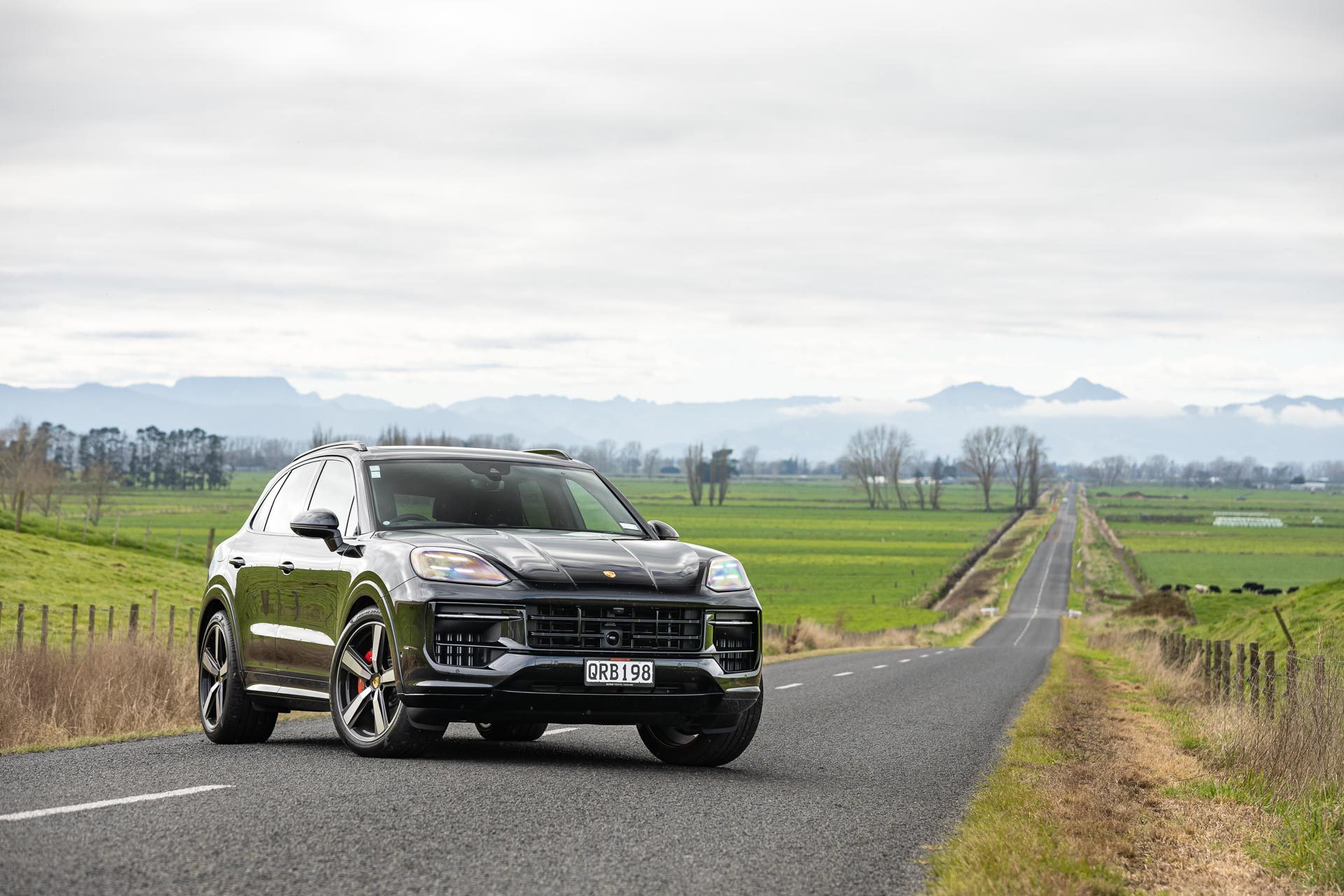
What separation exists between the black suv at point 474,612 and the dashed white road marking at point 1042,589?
5129 centimetres

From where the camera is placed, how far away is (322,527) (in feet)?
29.9

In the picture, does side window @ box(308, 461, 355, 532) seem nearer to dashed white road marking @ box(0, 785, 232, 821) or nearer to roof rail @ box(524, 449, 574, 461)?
roof rail @ box(524, 449, 574, 461)

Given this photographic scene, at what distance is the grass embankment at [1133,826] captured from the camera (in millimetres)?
6621

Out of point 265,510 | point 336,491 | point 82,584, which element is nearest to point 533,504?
point 336,491

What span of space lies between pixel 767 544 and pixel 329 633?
416 feet

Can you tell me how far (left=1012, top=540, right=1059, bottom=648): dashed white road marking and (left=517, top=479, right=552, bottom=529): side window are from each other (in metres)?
51.1

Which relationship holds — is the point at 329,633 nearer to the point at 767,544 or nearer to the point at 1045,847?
the point at 1045,847

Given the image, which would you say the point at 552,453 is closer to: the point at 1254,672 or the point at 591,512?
the point at 591,512

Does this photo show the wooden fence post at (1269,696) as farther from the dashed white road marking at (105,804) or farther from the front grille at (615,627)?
the dashed white road marking at (105,804)

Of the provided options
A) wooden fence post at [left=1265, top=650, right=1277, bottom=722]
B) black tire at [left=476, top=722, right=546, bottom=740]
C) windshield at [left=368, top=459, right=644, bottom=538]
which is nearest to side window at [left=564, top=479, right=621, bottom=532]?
windshield at [left=368, top=459, right=644, bottom=538]

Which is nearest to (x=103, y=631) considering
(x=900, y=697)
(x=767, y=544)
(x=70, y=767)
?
(x=900, y=697)

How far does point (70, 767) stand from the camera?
353 inches

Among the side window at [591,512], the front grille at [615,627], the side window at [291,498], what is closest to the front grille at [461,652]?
the front grille at [615,627]

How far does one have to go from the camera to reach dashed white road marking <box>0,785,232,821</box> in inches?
264
